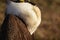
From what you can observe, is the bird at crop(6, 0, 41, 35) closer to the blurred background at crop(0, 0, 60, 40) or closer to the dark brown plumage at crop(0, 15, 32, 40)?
the dark brown plumage at crop(0, 15, 32, 40)

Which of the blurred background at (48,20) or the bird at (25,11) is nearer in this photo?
the bird at (25,11)

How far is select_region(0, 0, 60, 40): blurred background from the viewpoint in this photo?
94.1 inches

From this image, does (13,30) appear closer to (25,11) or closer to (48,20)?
(25,11)

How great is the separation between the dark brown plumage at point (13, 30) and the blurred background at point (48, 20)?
138 centimetres

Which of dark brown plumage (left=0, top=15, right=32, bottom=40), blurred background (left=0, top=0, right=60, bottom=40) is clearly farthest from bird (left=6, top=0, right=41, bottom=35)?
blurred background (left=0, top=0, right=60, bottom=40)

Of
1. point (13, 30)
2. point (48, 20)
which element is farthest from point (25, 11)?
point (48, 20)

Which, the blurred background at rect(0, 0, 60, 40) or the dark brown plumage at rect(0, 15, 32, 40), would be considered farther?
the blurred background at rect(0, 0, 60, 40)

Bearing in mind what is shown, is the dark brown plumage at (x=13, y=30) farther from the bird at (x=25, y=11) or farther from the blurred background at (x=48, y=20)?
the blurred background at (x=48, y=20)

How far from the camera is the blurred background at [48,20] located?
2.39 m

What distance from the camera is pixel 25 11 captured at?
798 millimetres

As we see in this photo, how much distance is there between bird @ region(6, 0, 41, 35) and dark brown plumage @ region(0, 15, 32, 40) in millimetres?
27

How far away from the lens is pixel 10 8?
2.61 feet

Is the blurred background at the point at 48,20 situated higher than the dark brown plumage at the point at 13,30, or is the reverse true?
the dark brown plumage at the point at 13,30

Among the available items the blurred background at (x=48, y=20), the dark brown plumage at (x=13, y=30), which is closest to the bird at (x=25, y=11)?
the dark brown plumage at (x=13, y=30)
